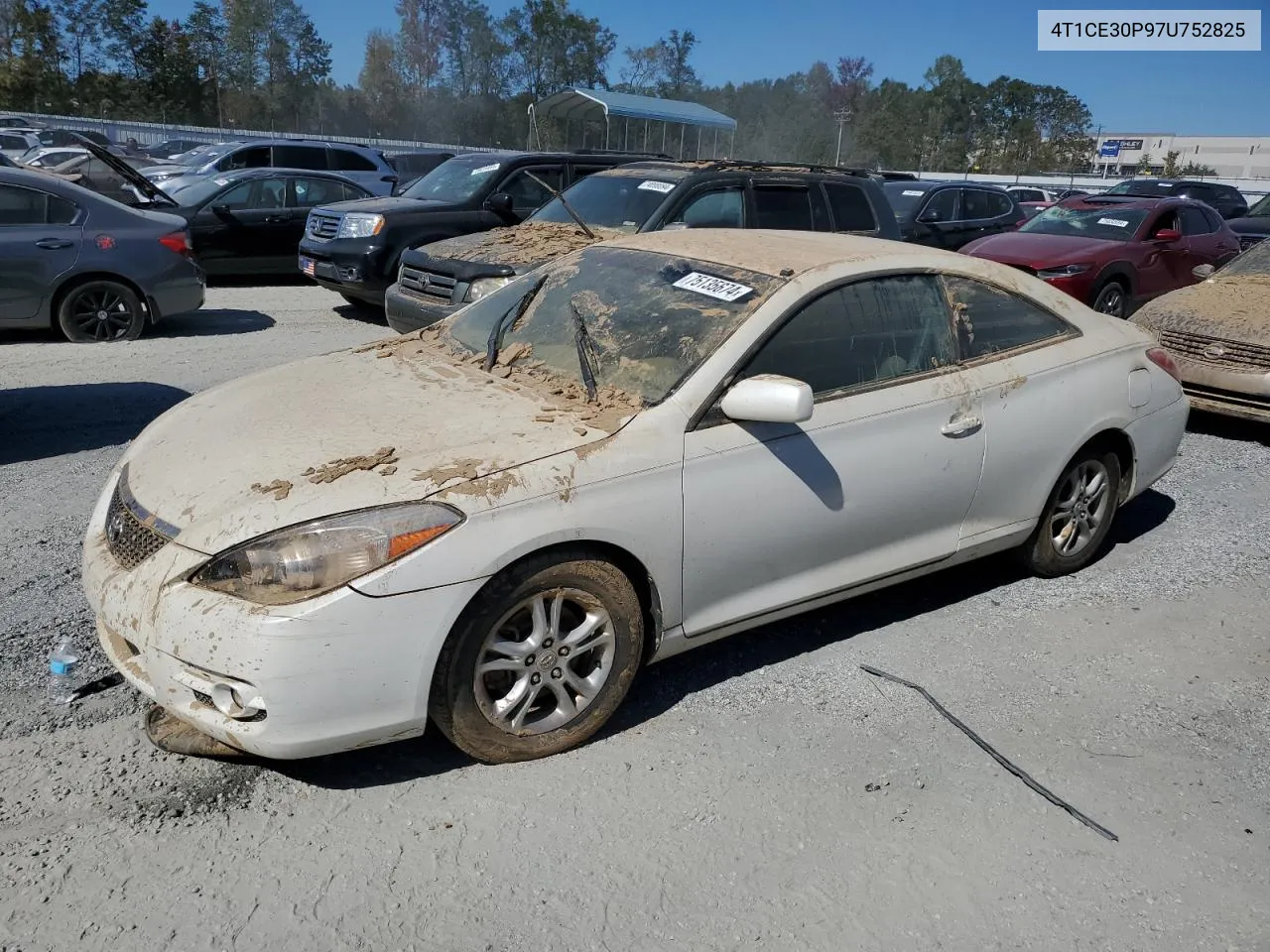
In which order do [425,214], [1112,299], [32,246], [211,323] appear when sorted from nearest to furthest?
[32,246], [211,323], [425,214], [1112,299]

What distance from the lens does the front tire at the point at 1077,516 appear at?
4.67 m

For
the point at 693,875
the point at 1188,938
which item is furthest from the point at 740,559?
the point at 1188,938

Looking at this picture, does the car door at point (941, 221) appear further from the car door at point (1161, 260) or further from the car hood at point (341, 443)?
the car hood at point (341, 443)

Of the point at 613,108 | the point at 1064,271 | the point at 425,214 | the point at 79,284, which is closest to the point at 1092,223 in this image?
the point at 1064,271

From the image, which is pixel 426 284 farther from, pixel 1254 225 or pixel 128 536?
pixel 1254 225

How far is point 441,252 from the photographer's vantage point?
8.63 metres

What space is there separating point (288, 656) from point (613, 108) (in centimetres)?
3083

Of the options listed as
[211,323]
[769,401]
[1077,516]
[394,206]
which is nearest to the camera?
[769,401]

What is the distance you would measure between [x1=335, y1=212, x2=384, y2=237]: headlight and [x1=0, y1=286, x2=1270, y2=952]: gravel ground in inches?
252

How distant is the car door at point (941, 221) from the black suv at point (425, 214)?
15.3 ft

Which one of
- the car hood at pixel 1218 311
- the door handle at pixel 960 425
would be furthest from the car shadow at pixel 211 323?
the car hood at pixel 1218 311

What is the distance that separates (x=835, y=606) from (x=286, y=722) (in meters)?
2.50

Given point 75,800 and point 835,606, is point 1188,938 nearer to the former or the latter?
point 835,606

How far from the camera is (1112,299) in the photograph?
36.3ft
